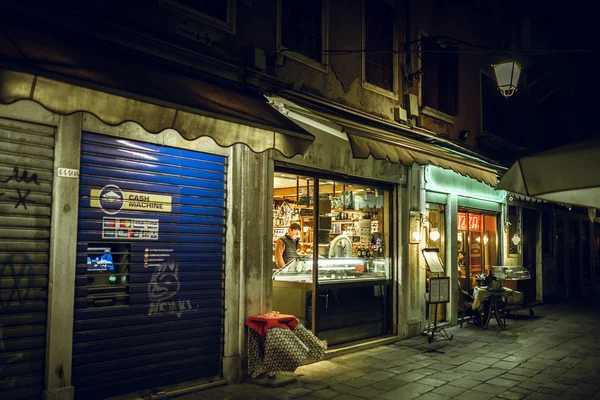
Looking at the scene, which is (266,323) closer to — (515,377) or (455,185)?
(515,377)

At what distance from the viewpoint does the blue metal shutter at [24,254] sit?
4910mm

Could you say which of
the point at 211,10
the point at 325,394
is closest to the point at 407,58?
the point at 211,10

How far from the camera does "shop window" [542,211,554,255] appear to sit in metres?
17.7

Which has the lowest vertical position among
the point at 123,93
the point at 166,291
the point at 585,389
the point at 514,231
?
the point at 585,389

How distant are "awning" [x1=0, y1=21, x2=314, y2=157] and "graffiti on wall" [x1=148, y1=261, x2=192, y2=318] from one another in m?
1.90

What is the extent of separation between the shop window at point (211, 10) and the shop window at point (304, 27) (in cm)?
109

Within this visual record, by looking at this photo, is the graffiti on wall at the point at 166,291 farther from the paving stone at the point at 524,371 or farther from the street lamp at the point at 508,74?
the street lamp at the point at 508,74

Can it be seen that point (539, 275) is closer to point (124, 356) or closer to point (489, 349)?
point (489, 349)

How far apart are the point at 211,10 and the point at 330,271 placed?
4.89m

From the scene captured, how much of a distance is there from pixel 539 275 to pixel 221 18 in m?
14.5

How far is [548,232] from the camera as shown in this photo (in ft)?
59.1

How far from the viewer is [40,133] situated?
5.20 m

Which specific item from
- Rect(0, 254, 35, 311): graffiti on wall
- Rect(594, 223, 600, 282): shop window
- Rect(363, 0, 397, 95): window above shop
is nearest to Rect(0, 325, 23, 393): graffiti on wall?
Rect(0, 254, 35, 311): graffiti on wall

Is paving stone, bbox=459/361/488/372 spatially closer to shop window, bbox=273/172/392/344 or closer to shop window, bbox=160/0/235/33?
shop window, bbox=273/172/392/344
